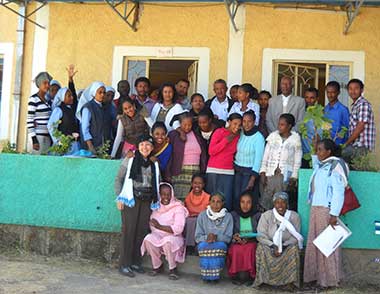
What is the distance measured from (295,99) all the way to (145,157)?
2037mm

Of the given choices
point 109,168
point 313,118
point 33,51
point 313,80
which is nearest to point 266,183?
point 313,118

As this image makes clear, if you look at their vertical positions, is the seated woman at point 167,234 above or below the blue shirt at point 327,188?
below

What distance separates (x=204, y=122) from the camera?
6.98 meters

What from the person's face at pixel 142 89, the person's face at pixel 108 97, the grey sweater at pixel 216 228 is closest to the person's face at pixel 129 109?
the person's face at pixel 108 97

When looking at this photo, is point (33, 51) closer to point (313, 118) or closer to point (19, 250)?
point (19, 250)

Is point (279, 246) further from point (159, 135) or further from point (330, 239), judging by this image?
point (159, 135)

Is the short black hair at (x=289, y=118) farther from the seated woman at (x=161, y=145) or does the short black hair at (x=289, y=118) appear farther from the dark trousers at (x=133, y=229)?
the dark trousers at (x=133, y=229)

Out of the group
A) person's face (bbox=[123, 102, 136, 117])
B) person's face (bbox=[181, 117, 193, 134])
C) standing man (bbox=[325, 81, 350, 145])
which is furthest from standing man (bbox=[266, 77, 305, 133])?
person's face (bbox=[123, 102, 136, 117])

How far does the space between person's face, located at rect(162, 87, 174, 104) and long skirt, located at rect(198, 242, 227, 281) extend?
76.9 inches

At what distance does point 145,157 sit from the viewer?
663cm

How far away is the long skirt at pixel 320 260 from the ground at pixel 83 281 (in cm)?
17

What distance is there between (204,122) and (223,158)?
489mm

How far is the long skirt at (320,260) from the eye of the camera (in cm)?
624

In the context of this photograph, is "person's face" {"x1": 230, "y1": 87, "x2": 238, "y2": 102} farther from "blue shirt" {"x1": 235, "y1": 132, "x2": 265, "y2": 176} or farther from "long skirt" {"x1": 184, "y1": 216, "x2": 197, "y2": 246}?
"long skirt" {"x1": 184, "y1": 216, "x2": 197, "y2": 246}
